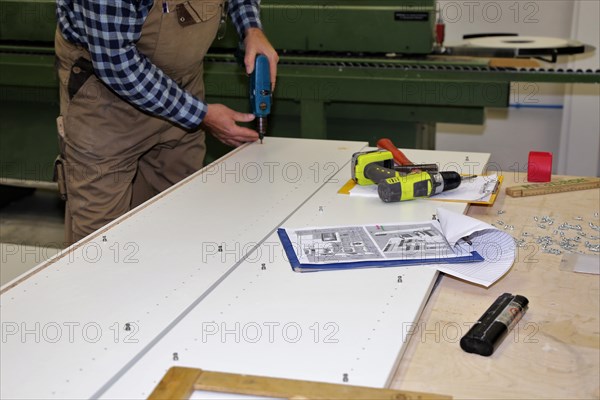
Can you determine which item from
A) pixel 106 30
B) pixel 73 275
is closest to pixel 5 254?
pixel 106 30

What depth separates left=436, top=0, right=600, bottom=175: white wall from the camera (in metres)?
4.13

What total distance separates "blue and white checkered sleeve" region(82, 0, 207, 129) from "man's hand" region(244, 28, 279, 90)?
269mm

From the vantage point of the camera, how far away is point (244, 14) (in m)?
2.50

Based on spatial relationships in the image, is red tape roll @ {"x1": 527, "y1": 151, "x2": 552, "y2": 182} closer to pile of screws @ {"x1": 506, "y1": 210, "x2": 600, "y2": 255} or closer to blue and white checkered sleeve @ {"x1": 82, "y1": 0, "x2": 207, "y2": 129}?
pile of screws @ {"x1": 506, "y1": 210, "x2": 600, "y2": 255}

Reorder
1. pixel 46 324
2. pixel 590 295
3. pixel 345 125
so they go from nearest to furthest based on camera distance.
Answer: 1. pixel 46 324
2. pixel 590 295
3. pixel 345 125

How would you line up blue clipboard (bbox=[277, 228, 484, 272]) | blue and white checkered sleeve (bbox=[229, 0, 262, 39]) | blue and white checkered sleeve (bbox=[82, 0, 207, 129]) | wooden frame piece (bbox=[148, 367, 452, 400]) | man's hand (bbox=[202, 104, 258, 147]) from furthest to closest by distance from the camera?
blue and white checkered sleeve (bbox=[229, 0, 262, 39]) → man's hand (bbox=[202, 104, 258, 147]) → blue and white checkered sleeve (bbox=[82, 0, 207, 129]) → blue clipboard (bbox=[277, 228, 484, 272]) → wooden frame piece (bbox=[148, 367, 452, 400])

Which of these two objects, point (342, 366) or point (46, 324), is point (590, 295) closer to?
point (342, 366)

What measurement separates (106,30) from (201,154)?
0.69 meters

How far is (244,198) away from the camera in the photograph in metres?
1.91

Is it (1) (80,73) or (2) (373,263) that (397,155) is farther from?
(1) (80,73)

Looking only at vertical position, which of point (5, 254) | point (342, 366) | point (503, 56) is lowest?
point (5, 254)

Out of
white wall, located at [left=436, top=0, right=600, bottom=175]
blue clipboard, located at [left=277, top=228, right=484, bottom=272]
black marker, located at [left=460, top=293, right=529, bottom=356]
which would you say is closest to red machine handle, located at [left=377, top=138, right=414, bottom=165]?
blue clipboard, located at [left=277, top=228, right=484, bottom=272]

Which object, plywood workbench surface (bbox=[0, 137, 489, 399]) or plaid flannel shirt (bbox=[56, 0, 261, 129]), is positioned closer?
plywood workbench surface (bbox=[0, 137, 489, 399])

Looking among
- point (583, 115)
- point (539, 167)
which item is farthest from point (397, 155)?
point (583, 115)
